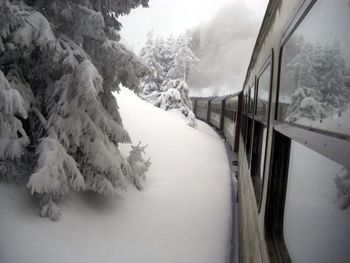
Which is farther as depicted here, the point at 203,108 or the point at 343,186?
the point at 203,108

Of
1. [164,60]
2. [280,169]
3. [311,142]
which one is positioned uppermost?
[164,60]

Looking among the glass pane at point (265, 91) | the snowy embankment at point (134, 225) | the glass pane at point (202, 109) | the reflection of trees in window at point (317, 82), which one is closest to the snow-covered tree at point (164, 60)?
the glass pane at point (202, 109)

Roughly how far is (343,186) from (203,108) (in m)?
28.9

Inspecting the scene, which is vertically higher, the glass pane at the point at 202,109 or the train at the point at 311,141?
the train at the point at 311,141

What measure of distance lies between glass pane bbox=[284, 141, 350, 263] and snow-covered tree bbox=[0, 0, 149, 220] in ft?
10.4

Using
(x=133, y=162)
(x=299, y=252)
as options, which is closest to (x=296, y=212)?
(x=299, y=252)

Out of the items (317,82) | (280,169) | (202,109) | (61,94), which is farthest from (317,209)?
(202,109)

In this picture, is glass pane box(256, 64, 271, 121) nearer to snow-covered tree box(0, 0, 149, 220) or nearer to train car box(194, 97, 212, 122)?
snow-covered tree box(0, 0, 149, 220)

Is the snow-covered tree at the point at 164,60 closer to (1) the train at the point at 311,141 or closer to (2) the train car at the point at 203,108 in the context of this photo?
(2) the train car at the point at 203,108

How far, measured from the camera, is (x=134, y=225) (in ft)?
17.1

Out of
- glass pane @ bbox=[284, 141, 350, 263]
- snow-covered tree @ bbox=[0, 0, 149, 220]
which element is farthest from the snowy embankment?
glass pane @ bbox=[284, 141, 350, 263]

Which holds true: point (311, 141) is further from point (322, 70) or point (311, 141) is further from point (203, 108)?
point (203, 108)

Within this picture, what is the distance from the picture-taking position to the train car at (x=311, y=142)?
0.93 meters

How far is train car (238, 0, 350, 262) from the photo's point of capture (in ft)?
3.05
